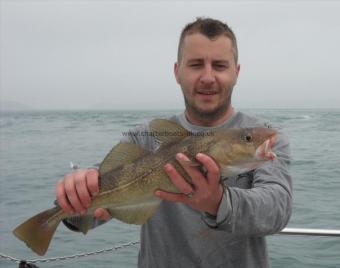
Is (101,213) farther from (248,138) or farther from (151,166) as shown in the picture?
(248,138)

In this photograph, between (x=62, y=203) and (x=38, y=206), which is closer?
(x=62, y=203)

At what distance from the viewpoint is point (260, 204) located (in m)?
2.29

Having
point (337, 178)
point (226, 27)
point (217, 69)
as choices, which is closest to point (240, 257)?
Answer: point (217, 69)

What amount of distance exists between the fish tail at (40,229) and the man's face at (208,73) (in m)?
1.07

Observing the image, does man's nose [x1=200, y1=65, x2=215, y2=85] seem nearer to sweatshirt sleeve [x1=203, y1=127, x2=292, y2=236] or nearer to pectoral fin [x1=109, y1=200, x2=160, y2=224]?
sweatshirt sleeve [x1=203, y1=127, x2=292, y2=236]

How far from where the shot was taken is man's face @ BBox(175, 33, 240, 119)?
110 inches

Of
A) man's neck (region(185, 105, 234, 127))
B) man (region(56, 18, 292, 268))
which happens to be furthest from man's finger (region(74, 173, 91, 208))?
man's neck (region(185, 105, 234, 127))

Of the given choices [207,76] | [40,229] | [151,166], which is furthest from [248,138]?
[40,229]

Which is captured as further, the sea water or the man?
the sea water

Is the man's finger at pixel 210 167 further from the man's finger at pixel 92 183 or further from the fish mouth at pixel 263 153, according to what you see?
the man's finger at pixel 92 183

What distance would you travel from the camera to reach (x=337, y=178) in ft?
48.1

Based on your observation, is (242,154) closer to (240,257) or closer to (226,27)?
(240,257)

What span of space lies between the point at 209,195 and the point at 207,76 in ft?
3.00

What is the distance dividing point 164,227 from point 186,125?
664mm
